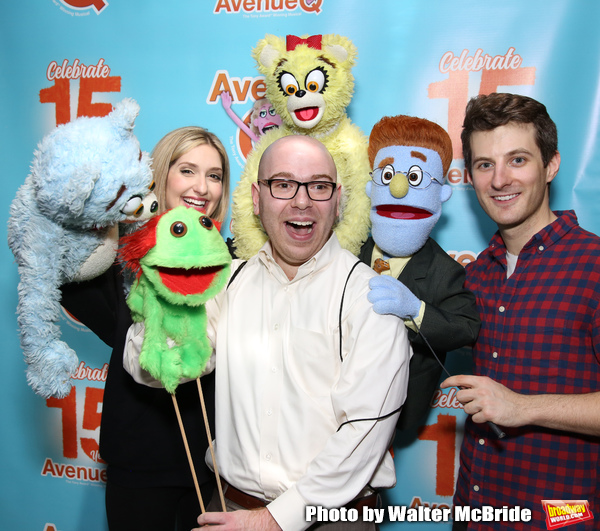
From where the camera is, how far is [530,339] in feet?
4.90

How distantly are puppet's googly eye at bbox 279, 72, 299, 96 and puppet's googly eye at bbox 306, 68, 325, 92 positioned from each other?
5cm

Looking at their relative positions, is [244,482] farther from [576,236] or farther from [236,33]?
[236,33]

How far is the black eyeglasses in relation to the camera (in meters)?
1.45

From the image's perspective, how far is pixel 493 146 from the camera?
5.09ft

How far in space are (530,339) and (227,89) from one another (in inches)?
63.5

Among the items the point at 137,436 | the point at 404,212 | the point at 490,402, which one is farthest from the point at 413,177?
the point at 137,436

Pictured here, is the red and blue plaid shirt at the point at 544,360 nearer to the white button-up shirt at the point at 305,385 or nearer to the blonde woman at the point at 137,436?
the white button-up shirt at the point at 305,385

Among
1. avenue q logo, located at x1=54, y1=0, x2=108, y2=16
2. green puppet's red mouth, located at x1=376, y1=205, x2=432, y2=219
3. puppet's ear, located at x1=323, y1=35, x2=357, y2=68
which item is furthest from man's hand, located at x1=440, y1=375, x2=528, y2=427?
avenue q logo, located at x1=54, y1=0, x2=108, y2=16

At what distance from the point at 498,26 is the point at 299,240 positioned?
1.33 metres

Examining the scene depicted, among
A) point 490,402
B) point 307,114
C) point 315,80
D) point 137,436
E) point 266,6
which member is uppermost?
point 266,6

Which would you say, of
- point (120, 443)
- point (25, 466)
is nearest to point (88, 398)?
point (25, 466)

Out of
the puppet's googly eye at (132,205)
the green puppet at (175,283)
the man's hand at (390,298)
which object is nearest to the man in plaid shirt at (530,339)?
the man's hand at (390,298)

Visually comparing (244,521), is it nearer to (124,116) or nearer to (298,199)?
(298,199)

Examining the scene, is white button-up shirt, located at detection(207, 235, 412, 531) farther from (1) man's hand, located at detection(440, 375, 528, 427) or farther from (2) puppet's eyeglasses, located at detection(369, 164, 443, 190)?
(2) puppet's eyeglasses, located at detection(369, 164, 443, 190)
